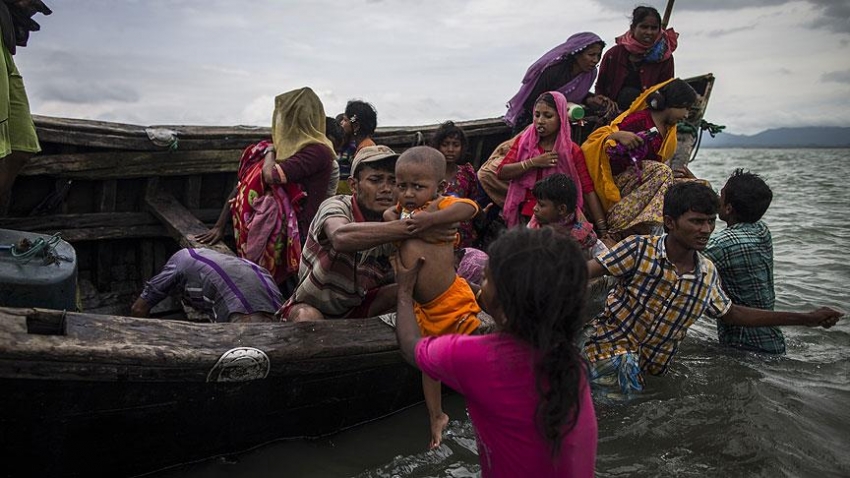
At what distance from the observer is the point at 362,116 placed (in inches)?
193

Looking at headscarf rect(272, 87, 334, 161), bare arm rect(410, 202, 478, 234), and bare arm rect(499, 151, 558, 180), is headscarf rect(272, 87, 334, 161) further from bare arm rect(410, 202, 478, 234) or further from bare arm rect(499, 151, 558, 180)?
bare arm rect(410, 202, 478, 234)

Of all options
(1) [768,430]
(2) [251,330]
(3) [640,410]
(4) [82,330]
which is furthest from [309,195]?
(1) [768,430]

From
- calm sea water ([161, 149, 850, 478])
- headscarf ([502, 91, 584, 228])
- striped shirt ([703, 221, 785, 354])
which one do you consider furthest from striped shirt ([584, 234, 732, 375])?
headscarf ([502, 91, 584, 228])

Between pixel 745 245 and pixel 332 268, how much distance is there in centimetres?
245

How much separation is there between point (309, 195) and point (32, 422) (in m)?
2.17

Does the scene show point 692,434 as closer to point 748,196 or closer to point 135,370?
point 748,196

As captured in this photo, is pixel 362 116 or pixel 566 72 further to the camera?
pixel 566 72

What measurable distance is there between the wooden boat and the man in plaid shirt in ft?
6.52

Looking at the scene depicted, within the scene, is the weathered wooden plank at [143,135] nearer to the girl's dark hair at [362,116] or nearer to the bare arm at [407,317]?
the girl's dark hair at [362,116]

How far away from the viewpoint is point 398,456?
3.03 metres

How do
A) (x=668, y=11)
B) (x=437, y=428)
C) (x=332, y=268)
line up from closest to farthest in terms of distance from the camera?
(x=437, y=428) < (x=332, y=268) < (x=668, y=11)

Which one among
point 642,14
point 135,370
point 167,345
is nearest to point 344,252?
point 167,345

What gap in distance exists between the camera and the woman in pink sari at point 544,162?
14.7 ft

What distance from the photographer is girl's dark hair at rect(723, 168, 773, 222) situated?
374cm
